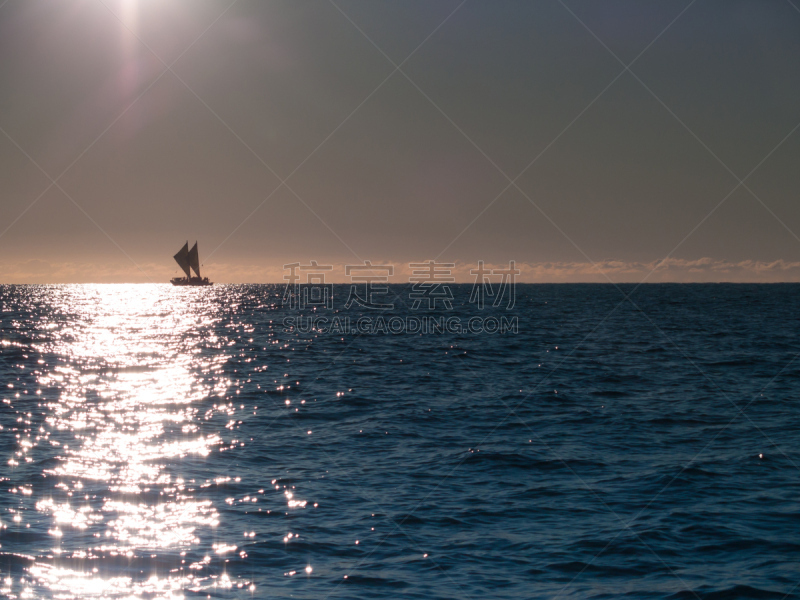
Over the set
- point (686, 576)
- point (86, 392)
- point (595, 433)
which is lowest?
point (686, 576)

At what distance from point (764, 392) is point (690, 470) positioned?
1295cm

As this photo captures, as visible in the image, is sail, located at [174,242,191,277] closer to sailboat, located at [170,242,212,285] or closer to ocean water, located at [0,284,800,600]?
sailboat, located at [170,242,212,285]

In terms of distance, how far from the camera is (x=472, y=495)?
13969 mm

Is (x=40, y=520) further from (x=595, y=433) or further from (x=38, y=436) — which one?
(x=595, y=433)

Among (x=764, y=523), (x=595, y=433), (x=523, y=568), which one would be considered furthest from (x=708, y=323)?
(x=523, y=568)

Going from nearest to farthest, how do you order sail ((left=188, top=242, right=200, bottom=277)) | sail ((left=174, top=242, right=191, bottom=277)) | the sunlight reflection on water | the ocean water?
1. the sunlight reflection on water
2. the ocean water
3. sail ((left=174, top=242, right=191, bottom=277))
4. sail ((left=188, top=242, right=200, bottom=277))

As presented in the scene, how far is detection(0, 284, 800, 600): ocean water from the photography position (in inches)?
399

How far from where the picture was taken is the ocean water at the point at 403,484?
10141 mm

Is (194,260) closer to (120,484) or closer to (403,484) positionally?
(120,484)

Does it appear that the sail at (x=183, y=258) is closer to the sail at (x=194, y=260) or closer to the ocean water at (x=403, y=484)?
→ the sail at (x=194, y=260)

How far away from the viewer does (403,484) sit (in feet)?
47.8

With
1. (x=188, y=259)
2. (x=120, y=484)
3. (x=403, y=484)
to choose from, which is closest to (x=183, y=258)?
(x=188, y=259)

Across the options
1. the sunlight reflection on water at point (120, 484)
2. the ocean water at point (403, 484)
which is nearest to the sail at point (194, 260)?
the sunlight reflection on water at point (120, 484)

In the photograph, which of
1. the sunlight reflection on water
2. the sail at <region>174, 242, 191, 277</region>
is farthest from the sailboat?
the sunlight reflection on water
